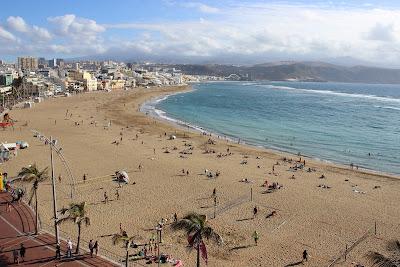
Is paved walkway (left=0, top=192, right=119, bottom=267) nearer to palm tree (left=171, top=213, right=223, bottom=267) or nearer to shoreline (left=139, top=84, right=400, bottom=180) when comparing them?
palm tree (left=171, top=213, right=223, bottom=267)

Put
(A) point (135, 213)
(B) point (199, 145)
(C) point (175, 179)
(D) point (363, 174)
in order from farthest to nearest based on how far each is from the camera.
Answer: (B) point (199, 145)
(D) point (363, 174)
(C) point (175, 179)
(A) point (135, 213)

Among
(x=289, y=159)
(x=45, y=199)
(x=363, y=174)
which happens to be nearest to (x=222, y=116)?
(x=289, y=159)

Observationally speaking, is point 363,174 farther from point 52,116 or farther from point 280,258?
point 52,116

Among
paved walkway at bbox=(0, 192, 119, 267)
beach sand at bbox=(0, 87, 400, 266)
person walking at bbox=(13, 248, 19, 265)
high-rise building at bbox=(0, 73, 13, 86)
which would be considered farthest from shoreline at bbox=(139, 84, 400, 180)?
high-rise building at bbox=(0, 73, 13, 86)

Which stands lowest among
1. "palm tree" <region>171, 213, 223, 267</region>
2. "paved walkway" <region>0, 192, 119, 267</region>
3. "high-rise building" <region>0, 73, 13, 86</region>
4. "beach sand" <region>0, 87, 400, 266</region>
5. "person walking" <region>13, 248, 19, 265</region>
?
"beach sand" <region>0, 87, 400, 266</region>

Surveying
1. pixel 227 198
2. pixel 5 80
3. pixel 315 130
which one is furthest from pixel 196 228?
pixel 5 80

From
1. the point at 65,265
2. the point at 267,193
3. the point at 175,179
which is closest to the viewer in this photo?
the point at 65,265

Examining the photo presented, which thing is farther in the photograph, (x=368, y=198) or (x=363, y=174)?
(x=363, y=174)
